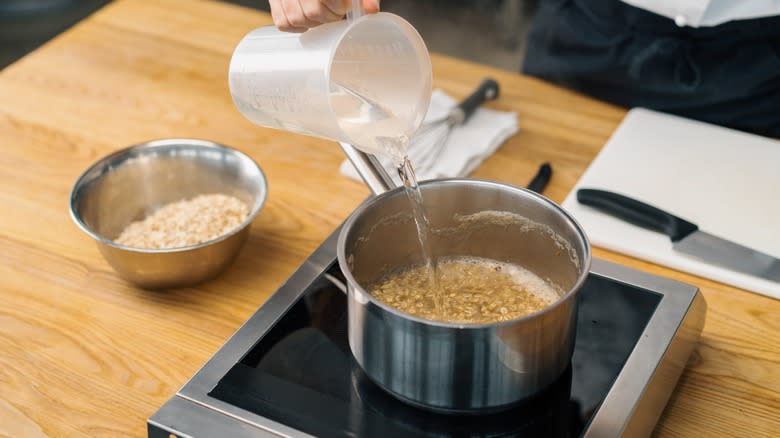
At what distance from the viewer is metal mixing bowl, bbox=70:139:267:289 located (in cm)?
111

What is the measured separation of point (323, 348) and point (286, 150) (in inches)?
20.4

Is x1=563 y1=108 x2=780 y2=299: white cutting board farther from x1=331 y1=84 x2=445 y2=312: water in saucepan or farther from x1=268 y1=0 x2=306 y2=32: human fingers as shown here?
x1=268 y1=0 x2=306 y2=32: human fingers

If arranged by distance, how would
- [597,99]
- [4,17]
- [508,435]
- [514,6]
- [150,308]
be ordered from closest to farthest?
[508,435] → [150,308] → [597,99] → [4,17] → [514,6]

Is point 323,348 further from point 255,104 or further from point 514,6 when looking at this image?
point 514,6

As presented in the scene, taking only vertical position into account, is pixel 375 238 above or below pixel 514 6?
above

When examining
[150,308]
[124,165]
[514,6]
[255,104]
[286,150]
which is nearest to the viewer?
[255,104]

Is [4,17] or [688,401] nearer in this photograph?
[688,401]

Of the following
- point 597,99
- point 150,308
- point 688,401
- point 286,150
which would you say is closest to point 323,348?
point 150,308

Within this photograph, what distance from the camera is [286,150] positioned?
1.41 metres

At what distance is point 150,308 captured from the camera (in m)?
1.10

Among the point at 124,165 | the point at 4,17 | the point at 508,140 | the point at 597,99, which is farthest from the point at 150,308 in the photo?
the point at 4,17

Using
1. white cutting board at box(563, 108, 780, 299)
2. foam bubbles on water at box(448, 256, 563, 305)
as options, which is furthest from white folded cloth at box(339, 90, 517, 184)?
→ foam bubbles on water at box(448, 256, 563, 305)

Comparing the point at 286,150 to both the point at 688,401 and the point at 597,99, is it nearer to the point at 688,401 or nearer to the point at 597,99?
the point at 597,99

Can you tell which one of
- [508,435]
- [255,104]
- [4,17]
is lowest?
[4,17]
